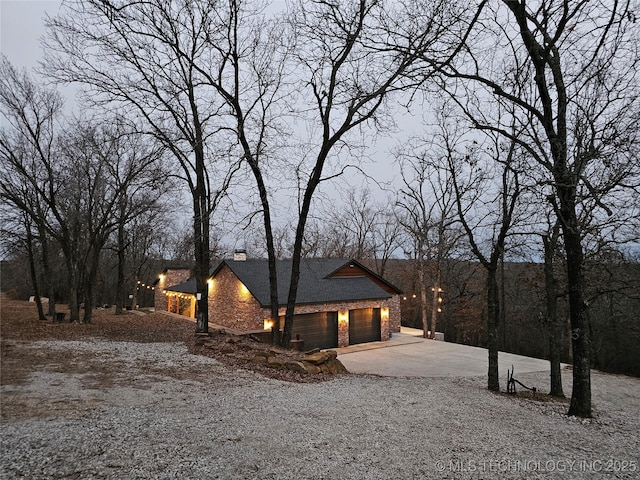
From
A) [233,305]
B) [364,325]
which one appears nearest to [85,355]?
[233,305]

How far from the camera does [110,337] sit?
12695 millimetres

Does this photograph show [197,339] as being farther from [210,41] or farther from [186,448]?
[210,41]

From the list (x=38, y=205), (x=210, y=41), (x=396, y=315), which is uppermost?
(x=210, y=41)

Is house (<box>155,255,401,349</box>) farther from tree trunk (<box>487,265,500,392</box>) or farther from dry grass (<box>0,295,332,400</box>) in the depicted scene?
tree trunk (<box>487,265,500,392</box>)

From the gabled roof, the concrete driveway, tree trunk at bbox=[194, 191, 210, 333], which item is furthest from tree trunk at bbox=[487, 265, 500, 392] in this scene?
the gabled roof

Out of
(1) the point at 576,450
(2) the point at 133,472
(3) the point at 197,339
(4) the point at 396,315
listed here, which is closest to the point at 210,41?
(3) the point at 197,339

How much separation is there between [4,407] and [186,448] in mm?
3259

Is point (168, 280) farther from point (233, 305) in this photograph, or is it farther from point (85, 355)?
point (85, 355)

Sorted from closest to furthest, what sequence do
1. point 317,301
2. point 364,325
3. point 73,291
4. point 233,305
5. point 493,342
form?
point 493,342 → point 73,291 → point 317,301 → point 233,305 → point 364,325

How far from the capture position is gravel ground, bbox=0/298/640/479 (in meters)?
3.80

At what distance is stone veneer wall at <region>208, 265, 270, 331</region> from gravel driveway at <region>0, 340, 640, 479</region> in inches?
387

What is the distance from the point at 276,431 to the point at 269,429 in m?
0.12

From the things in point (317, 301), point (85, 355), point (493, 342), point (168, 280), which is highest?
point (168, 280)

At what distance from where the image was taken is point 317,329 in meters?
19.3
